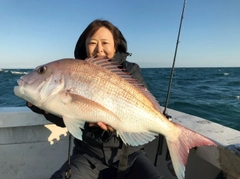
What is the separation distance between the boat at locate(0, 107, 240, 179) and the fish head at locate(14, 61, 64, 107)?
42.3 inches

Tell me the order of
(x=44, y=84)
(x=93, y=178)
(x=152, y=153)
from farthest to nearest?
(x=152, y=153)
(x=93, y=178)
(x=44, y=84)

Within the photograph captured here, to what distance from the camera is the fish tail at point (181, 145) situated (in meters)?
1.62

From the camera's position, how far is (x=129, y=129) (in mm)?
1691

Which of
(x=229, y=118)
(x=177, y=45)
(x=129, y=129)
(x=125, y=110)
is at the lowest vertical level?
(x=229, y=118)

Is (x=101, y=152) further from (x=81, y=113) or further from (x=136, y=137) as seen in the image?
(x=81, y=113)

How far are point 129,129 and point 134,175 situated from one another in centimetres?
55

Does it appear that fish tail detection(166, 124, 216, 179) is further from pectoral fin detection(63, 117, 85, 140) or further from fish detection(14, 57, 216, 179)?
pectoral fin detection(63, 117, 85, 140)

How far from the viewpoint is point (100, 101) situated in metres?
1.58

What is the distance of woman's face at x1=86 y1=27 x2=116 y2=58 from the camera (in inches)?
88.0

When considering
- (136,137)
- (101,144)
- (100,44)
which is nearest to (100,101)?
(136,137)

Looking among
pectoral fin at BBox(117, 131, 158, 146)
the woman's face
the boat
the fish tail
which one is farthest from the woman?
the boat

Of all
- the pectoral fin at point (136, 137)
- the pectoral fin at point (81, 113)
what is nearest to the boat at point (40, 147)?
the pectoral fin at point (136, 137)

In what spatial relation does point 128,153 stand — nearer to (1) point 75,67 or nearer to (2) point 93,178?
(2) point 93,178

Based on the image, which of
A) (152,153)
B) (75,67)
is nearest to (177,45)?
(152,153)
